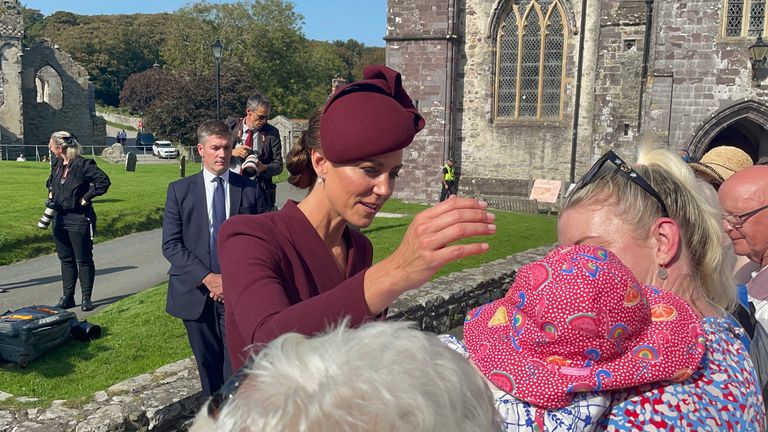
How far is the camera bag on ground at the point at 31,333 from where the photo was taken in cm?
523

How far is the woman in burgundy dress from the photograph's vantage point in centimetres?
145

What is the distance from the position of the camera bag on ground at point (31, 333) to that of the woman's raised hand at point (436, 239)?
193 inches

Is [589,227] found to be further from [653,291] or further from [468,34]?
[468,34]

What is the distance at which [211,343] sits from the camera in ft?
13.5

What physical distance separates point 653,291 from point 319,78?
205ft

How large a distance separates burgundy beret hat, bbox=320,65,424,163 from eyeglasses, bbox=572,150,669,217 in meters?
0.61

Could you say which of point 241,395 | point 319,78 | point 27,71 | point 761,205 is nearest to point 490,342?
point 241,395

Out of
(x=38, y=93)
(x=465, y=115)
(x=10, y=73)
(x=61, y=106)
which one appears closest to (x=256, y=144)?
(x=465, y=115)

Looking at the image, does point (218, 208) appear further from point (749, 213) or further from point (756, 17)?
point (756, 17)

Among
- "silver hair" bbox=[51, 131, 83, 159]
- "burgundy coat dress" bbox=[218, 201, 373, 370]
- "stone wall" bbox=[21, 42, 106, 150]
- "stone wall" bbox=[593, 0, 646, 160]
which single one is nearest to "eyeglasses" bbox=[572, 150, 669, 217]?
"burgundy coat dress" bbox=[218, 201, 373, 370]

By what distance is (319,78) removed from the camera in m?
62.1

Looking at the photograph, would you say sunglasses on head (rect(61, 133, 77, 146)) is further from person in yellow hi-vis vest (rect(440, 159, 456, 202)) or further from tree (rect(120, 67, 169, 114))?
tree (rect(120, 67, 169, 114))

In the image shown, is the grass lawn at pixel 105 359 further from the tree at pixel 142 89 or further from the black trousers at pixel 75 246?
the tree at pixel 142 89

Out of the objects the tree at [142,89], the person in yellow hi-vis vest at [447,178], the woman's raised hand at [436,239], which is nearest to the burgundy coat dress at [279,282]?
the woman's raised hand at [436,239]
